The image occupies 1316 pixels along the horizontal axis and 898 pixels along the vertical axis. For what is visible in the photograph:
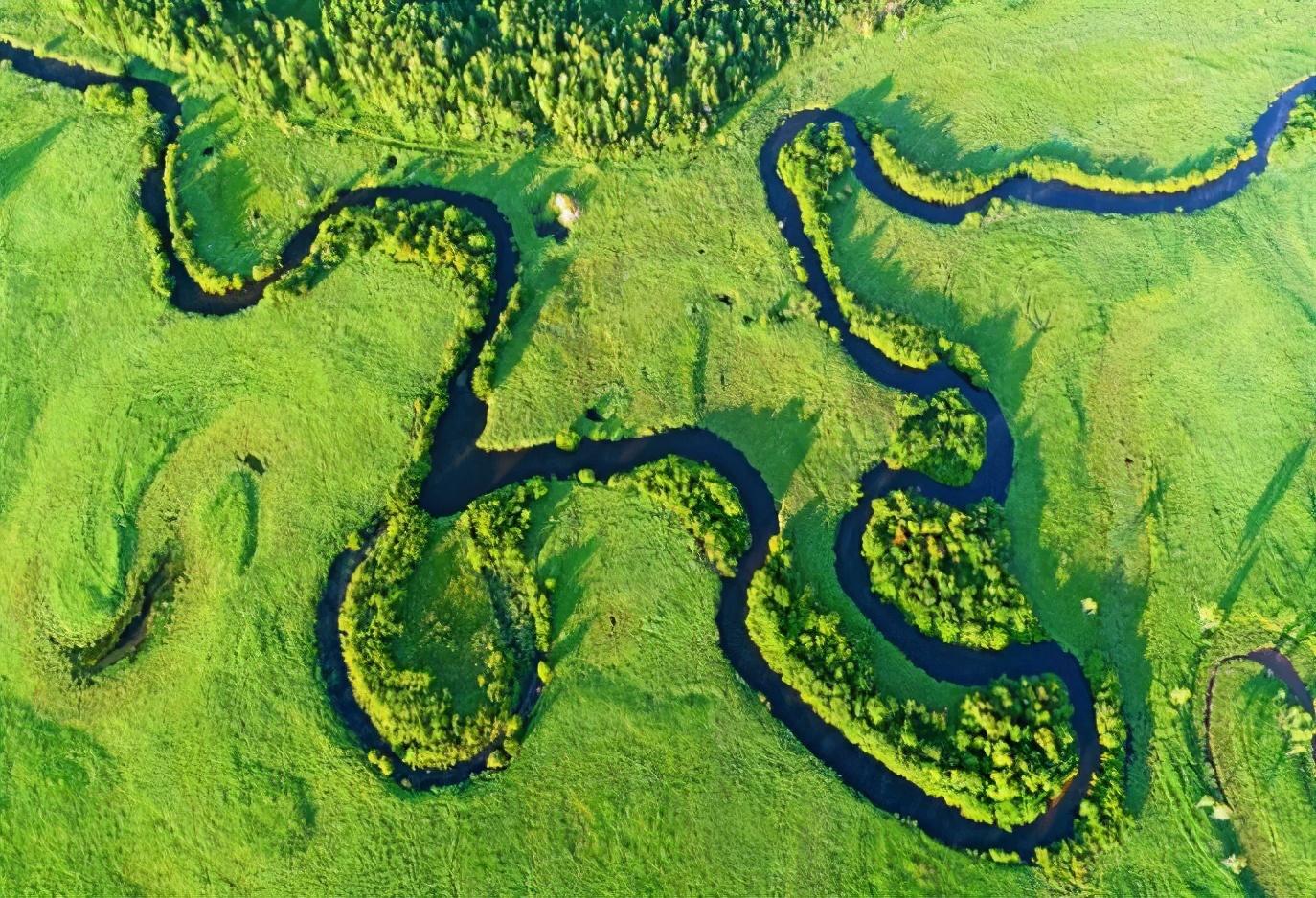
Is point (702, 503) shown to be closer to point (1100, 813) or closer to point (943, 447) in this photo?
point (943, 447)

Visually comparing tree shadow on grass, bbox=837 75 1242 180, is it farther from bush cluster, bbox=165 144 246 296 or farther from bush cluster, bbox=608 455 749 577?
bush cluster, bbox=165 144 246 296

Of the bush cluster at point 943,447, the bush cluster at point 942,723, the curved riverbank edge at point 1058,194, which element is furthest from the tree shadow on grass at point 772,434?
the curved riverbank edge at point 1058,194

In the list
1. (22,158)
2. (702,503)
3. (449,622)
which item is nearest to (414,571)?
(449,622)

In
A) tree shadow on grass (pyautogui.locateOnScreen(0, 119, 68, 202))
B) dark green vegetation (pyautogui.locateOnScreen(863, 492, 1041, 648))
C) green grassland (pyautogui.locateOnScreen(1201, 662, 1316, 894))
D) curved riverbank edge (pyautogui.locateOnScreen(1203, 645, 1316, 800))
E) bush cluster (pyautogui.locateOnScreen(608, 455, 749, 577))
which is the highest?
tree shadow on grass (pyautogui.locateOnScreen(0, 119, 68, 202))

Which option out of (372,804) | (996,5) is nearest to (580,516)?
(372,804)

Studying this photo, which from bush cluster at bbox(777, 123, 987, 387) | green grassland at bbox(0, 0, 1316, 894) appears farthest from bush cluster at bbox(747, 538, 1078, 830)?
bush cluster at bbox(777, 123, 987, 387)

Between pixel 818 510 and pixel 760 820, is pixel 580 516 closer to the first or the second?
pixel 818 510
